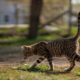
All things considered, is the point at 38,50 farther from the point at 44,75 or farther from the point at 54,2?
A: the point at 54,2

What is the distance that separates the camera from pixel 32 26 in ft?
80.2

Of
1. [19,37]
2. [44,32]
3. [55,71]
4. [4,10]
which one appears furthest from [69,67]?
[4,10]

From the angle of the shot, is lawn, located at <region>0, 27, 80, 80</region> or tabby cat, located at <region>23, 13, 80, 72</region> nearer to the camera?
lawn, located at <region>0, 27, 80, 80</region>

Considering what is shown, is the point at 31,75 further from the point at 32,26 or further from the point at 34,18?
the point at 34,18

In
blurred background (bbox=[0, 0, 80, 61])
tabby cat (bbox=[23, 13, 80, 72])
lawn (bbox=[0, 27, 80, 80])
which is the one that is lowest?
blurred background (bbox=[0, 0, 80, 61])

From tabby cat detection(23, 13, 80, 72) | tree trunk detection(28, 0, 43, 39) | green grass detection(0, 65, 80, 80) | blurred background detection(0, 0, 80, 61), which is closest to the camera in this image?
green grass detection(0, 65, 80, 80)

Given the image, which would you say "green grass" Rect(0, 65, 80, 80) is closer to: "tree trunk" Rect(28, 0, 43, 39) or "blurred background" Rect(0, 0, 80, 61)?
"blurred background" Rect(0, 0, 80, 61)

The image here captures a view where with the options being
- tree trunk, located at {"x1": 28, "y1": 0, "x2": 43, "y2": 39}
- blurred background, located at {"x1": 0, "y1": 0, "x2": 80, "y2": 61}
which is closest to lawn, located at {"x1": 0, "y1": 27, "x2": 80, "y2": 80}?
blurred background, located at {"x1": 0, "y1": 0, "x2": 80, "y2": 61}

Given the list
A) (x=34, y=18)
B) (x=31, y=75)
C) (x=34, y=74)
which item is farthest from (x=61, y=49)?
(x=34, y=18)

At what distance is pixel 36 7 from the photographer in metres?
24.8

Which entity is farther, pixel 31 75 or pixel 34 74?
pixel 34 74

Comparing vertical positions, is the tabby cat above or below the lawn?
above

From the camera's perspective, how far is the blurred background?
21.8 meters

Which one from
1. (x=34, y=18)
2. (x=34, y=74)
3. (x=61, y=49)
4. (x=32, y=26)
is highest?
(x=61, y=49)
